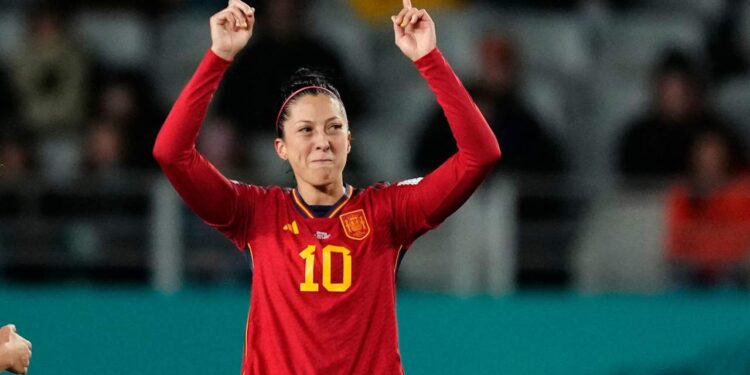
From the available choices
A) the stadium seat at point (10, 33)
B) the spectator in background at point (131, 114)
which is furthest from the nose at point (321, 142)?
the stadium seat at point (10, 33)

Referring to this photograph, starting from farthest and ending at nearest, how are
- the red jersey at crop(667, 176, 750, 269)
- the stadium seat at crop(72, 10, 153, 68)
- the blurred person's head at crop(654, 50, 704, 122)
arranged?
the stadium seat at crop(72, 10, 153, 68) → the blurred person's head at crop(654, 50, 704, 122) → the red jersey at crop(667, 176, 750, 269)

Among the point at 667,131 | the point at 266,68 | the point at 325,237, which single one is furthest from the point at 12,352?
the point at 667,131

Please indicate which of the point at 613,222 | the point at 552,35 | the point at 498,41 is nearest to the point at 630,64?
the point at 552,35

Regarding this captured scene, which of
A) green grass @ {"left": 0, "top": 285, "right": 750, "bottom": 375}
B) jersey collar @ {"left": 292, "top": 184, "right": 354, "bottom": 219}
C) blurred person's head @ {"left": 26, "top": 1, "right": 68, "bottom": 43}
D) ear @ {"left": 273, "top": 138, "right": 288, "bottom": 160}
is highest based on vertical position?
blurred person's head @ {"left": 26, "top": 1, "right": 68, "bottom": 43}

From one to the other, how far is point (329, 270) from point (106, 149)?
376 centimetres

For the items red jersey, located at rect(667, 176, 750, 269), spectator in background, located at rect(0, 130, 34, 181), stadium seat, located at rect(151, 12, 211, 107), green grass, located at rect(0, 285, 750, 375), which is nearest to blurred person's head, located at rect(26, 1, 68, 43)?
stadium seat, located at rect(151, 12, 211, 107)

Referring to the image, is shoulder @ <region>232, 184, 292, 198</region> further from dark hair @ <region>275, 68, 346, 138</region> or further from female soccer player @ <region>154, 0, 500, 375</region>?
dark hair @ <region>275, 68, 346, 138</region>

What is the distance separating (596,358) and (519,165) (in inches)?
47.9

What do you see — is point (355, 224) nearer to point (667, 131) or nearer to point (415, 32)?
point (415, 32)

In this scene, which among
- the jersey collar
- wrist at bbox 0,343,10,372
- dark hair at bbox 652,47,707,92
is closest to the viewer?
wrist at bbox 0,343,10,372

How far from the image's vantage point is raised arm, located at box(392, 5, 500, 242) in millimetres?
4551

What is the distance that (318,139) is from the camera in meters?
4.71

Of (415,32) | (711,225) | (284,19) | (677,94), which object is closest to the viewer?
(415,32)

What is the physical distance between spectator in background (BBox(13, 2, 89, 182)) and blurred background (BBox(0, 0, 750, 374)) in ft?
0.04
